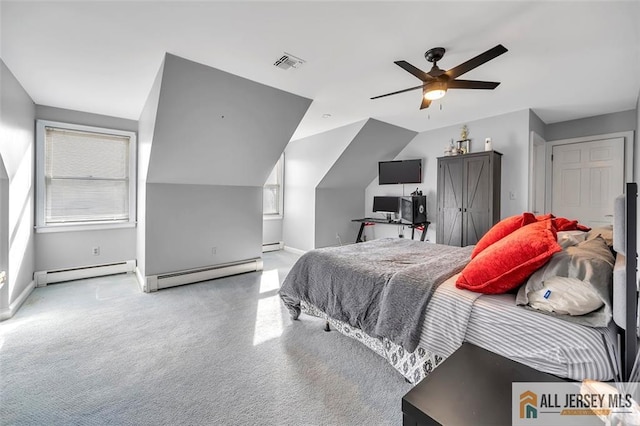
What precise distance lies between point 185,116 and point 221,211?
157 centimetres

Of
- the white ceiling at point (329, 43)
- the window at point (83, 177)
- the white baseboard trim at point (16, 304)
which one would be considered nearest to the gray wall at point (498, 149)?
the white ceiling at point (329, 43)

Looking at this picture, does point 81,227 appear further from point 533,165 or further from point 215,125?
point 533,165

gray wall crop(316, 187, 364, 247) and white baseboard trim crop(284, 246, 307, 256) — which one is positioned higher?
gray wall crop(316, 187, 364, 247)

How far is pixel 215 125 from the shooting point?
11.0 feet

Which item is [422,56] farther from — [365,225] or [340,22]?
[365,225]

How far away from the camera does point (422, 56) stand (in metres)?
2.53

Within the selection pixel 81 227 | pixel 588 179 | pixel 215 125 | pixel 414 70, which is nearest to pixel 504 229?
pixel 414 70

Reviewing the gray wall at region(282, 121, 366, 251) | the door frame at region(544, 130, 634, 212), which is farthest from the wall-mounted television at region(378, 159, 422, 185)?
the door frame at region(544, 130, 634, 212)

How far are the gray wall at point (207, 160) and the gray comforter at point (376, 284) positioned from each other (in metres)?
1.92

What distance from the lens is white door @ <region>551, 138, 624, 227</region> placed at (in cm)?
391

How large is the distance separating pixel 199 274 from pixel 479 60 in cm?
402

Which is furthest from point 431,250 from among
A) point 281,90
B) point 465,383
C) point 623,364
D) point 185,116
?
point 185,116

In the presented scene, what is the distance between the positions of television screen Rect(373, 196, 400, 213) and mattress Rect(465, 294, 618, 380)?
4.06 metres

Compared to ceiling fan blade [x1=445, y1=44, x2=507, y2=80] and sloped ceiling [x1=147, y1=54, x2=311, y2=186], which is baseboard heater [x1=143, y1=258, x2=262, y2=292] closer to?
sloped ceiling [x1=147, y1=54, x2=311, y2=186]
